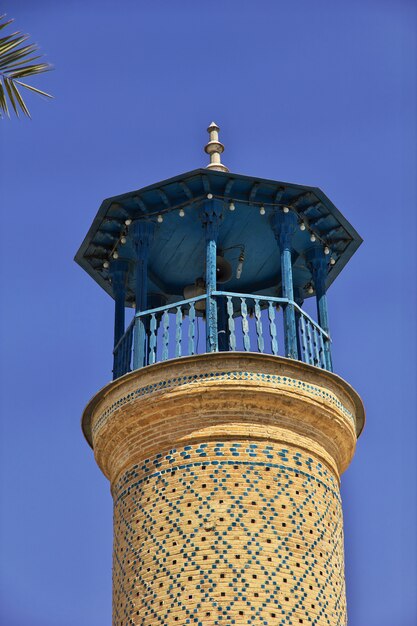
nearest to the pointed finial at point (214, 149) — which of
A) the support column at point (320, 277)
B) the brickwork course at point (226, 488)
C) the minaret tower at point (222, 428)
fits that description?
the minaret tower at point (222, 428)

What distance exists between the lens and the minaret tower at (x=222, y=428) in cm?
1233

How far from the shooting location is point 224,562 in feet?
40.2

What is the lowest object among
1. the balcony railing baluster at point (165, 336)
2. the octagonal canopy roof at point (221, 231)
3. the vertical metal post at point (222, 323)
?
the balcony railing baluster at point (165, 336)

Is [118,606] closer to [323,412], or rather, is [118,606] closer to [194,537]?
[194,537]

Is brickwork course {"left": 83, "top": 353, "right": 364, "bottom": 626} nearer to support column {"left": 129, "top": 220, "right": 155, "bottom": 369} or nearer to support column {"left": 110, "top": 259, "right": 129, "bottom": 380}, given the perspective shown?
support column {"left": 129, "top": 220, "right": 155, "bottom": 369}

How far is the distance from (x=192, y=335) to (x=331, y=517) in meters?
2.12

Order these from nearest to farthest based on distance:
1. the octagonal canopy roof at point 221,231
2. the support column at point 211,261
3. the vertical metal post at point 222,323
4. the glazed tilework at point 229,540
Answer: the glazed tilework at point 229,540 < the support column at point 211,261 < the octagonal canopy roof at point 221,231 < the vertical metal post at point 222,323

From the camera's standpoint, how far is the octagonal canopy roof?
46.8 ft

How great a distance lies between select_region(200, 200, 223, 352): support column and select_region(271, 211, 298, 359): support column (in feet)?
2.01

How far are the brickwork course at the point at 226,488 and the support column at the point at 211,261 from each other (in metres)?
0.28

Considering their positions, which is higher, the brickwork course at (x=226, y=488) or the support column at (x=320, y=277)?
the support column at (x=320, y=277)

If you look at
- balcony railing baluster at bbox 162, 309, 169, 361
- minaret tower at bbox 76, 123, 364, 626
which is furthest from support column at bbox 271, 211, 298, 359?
balcony railing baluster at bbox 162, 309, 169, 361

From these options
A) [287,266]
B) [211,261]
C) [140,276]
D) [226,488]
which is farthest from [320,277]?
[226,488]

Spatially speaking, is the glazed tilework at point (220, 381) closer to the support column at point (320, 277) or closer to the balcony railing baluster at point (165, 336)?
the balcony railing baluster at point (165, 336)
